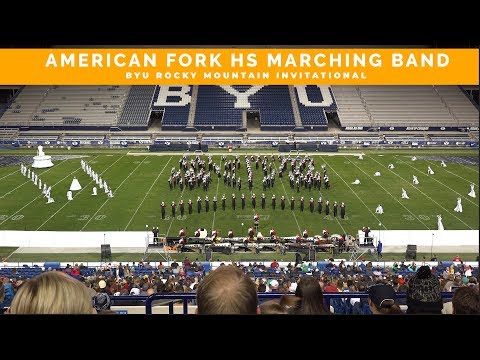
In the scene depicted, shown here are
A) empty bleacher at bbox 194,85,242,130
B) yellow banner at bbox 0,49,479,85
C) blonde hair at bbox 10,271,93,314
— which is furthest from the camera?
empty bleacher at bbox 194,85,242,130

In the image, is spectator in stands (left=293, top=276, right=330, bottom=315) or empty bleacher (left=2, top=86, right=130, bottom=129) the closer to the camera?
spectator in stands (left=293, top=276, right=330, bottom=315)

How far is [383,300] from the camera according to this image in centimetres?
229

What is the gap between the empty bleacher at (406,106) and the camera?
37.2 m

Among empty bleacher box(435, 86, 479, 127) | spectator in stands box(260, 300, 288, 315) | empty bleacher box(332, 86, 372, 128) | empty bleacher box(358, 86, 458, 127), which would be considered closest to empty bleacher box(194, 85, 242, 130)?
empty bleacher box(332, 86, 372, 128)

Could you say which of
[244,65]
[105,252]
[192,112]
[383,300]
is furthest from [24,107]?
[383,300]

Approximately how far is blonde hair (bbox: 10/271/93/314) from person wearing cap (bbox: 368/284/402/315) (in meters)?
1.25

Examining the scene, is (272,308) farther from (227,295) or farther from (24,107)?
(24,107)

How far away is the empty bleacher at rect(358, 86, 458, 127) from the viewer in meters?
37.2

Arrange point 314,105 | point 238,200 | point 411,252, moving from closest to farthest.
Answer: point 411,252
point 238,200
point 314,105

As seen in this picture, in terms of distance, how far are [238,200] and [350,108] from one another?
23.7 m

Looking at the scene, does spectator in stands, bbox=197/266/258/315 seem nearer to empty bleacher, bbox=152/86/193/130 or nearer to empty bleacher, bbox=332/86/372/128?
empty bleacher, bbox=152/86/193/130

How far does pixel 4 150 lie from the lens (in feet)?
102
